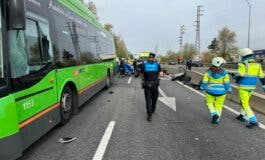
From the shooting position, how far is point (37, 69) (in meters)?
5.88

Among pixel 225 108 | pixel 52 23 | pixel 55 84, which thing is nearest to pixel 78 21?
pixel 52 23

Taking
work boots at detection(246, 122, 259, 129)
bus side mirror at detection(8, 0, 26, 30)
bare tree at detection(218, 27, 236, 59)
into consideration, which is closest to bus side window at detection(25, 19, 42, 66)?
bus side mirror at detection(8, 0, 26, 30)

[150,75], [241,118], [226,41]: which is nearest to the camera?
[241,118]

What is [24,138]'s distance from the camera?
5.14m

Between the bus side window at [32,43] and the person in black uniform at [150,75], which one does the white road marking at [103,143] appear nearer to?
the person in black uniform at [150,75]

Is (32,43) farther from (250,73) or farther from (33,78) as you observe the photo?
(250,73)

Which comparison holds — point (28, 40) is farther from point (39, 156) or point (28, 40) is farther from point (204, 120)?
point (204, 120)

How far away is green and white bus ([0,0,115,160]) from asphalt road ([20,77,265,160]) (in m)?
0.39

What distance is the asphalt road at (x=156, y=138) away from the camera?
575 cm

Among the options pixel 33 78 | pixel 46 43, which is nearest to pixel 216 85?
pixel 46 43

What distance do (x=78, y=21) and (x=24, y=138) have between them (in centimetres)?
575

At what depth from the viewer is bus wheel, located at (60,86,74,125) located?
7756mm

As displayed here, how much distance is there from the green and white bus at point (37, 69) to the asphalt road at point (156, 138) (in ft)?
1.29

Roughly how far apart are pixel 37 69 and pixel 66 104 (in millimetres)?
2312
